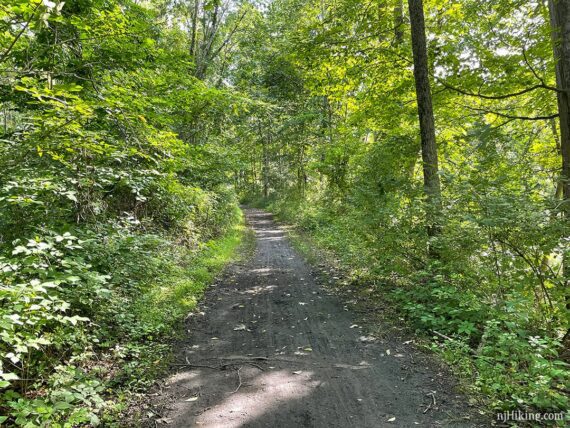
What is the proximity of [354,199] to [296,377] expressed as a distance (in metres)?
5.26

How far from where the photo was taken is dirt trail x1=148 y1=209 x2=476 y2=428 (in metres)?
3.56

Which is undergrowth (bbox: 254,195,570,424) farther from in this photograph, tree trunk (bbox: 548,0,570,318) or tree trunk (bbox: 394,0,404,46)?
tree trunk (bbox: 394,0,404,46)

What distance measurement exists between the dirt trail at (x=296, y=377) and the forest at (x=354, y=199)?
367mm

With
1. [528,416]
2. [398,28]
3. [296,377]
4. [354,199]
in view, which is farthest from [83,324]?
[398,28]

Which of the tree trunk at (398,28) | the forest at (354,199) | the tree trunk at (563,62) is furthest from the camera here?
the tree trunk at (398,28)

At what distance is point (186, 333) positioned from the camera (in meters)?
5.73

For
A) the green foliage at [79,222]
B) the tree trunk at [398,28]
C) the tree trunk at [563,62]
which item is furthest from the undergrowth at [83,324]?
the tree trunk at [398,28]

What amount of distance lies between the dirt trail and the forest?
367 millimetres

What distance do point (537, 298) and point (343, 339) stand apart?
282 cm

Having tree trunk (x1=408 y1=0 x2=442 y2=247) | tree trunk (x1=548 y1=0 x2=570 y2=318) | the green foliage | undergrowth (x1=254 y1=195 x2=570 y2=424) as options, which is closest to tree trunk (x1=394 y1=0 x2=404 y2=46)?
tree trunk (x1=408 y1=0 x2=442 y2=247)

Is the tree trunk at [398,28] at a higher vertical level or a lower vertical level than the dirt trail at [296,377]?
higher

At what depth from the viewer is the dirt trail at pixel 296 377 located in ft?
11.7

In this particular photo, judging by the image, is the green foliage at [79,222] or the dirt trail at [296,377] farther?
the dirt trail at [296,377]

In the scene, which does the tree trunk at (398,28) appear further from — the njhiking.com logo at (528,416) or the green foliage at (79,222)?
the njhiking.com logo at (528,416)
